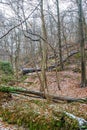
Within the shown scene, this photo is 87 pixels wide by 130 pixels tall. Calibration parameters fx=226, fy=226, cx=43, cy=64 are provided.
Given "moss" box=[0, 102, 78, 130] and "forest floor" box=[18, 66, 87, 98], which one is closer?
"moss" box=[0, 102, 78, 130]

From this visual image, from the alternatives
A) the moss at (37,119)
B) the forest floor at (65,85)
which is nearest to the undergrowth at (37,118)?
the moss at (37,119)

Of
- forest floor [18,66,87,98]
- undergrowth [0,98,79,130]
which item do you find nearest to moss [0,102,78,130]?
A: undergrowth [0,98,79,130]

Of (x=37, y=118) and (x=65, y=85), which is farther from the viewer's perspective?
(x=65, y=85)

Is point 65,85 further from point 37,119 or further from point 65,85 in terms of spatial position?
point 37,119

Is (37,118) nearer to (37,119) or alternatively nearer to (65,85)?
(37,119)

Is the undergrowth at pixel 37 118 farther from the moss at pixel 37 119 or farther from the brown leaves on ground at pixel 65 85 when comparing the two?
the brown leaves on ground at pixel 65 85

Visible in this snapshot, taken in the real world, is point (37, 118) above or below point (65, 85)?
above

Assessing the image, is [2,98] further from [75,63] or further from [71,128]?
[75,63]

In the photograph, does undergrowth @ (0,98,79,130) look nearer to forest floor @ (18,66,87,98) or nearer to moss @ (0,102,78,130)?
moss @ (0,102,78,130)

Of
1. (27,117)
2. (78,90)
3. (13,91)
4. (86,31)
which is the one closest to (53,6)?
(86,31)


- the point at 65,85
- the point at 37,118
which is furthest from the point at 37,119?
the point at 65,85

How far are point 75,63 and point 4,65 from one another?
803 cm

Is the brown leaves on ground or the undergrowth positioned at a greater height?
the undergrowth

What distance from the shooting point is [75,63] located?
2556 cm
